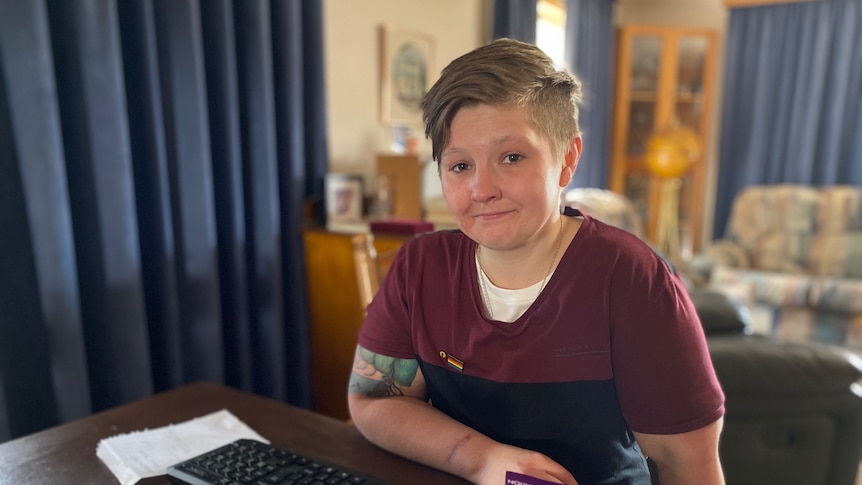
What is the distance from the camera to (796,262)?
11.4 feet

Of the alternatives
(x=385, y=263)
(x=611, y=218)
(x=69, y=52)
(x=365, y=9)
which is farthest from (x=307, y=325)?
(x=611, y=218)

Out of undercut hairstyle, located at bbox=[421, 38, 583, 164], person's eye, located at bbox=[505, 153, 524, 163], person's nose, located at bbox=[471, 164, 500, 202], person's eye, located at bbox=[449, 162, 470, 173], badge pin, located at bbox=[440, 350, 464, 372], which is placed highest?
undercut hairstyle, located at bbox=[421, 38, 583, 164]

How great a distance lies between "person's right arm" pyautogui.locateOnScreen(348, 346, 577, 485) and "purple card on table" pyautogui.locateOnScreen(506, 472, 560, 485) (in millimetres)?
25

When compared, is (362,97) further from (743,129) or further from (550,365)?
(743,129)

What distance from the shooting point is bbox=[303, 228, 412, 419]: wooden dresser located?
6.84 feet

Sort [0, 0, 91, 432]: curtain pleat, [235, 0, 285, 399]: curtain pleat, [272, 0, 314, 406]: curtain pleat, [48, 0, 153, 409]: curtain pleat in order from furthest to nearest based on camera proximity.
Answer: [272, 0, 314, 406]: curtain pleat → [235, 0, 285, 399]: curtain pleat → [48, 0, 153, 409]: curtain pleat → [0, 0, 91, 432]: curtain pleat

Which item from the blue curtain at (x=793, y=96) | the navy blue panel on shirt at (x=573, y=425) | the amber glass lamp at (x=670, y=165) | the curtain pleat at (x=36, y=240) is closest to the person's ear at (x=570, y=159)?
the navy blue panel on shirt at (x=573, y=425)

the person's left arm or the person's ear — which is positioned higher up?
the person's ear

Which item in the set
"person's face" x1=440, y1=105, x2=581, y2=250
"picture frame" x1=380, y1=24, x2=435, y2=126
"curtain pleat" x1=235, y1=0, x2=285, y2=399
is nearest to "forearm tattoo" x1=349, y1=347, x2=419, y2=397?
"person's face" x1=440, y1=105, x2=581, y2=250

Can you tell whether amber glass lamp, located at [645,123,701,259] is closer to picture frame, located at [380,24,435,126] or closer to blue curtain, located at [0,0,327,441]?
picture frame, located at [380,24,435,126]

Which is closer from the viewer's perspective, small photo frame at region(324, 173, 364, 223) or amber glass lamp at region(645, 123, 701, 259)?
small photo frame at region(324, 173, 364, 223)

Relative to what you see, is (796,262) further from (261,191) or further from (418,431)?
(418,431)

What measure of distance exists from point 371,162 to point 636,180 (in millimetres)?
2942

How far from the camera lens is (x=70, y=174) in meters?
1.44
